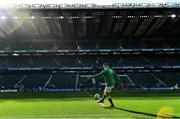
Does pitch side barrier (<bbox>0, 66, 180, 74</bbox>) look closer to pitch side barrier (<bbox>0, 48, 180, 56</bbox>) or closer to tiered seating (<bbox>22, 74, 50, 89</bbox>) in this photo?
tiered seating (<bbox>22, 74, 50, 89</bbox>)

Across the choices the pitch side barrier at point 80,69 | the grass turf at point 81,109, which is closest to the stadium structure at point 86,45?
the pitch side barrier at point 80,69

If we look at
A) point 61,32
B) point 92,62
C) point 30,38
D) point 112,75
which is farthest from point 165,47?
point 112,75

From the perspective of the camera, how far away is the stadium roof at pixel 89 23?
5606 cm

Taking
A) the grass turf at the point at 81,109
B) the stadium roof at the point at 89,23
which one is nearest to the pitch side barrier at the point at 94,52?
the stadium roof at the point at 89,23

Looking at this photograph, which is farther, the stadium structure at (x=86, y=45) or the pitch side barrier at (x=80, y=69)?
the pitch side barrier at (x=80, y=69)

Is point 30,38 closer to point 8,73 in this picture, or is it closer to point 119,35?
point 8,73

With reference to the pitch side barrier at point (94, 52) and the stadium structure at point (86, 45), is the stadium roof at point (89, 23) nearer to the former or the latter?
the stadium structure at point (86, 45)

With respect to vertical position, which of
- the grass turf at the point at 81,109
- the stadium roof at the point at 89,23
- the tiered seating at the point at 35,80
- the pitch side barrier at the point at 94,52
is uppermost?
the stadium roof at the point at 89,23

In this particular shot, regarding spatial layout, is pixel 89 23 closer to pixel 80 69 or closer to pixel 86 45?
pixel 86 45

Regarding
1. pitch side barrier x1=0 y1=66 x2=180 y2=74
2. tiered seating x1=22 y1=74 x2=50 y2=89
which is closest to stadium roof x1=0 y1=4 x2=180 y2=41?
pitch side barrier x1=0 y1=66 x2=180 y2=74

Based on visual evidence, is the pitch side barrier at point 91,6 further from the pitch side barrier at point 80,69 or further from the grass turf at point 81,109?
the grass turf at point 81,109

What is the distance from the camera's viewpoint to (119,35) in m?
66.9

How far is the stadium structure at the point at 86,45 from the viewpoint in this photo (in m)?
55.8

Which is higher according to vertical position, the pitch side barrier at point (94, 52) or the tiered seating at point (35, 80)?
the pitch side barrier at point (94, 52)
